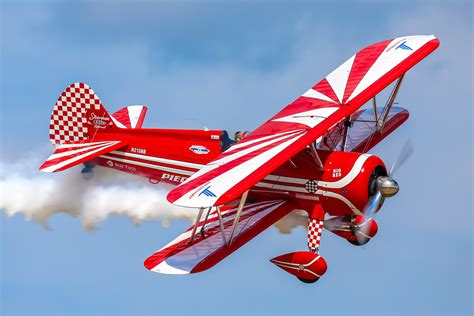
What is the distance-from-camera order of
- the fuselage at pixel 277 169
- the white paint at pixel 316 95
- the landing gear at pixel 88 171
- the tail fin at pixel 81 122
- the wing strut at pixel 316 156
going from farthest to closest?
the landing gear at pixel 88 171
the tail fin at pixel 81 122
the white paint at pixel 316 95
the fuselage at pixel 277 169
the wing strut at pixel 316 156

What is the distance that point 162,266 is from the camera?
16.7 m

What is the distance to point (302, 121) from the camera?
17.8 m

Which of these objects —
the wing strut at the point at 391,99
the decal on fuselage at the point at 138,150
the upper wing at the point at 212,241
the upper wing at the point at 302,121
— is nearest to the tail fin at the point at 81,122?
the decal on fuselage at the point at 138,150

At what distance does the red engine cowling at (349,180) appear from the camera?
1766cm

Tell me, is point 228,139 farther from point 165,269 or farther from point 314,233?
point 165,269

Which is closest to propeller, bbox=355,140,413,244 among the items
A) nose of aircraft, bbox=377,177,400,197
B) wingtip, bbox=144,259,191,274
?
nose of aircraft, bbox=377,177,400,197

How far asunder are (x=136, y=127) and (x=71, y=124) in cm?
159

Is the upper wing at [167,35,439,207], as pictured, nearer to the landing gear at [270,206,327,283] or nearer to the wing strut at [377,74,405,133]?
the wing strut at [377,74,405,133]

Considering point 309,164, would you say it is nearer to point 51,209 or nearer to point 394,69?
point 394,69

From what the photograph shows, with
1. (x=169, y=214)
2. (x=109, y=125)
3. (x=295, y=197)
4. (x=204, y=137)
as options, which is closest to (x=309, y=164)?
(x=295, y=197)

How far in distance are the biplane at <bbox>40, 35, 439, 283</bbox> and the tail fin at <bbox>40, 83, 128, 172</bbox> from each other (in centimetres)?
2

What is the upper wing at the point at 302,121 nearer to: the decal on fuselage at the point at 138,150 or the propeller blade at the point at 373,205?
the propeller blade at the point at 373,205

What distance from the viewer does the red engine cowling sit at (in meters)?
17.7

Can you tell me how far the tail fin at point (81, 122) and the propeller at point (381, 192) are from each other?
5.57 metres
